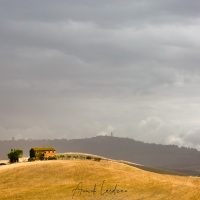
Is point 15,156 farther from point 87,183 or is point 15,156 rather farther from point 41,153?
point 87,183

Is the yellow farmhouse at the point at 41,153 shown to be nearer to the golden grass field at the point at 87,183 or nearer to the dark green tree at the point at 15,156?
the dark green tree at the point at 15,156

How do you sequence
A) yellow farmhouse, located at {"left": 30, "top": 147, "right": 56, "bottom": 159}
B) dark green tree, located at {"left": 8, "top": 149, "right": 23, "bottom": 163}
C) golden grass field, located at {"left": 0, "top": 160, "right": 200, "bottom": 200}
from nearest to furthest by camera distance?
1. golden grass field, located at {"left": 0, "top": 160, "right": 200, "bottom": 200}
2. dark green tree, located at {"left": 8, "top": 149, "right": 23, "bottom": 163}
3. yellow farmhouse, located at {"left": 30, "top": 147, "right": 56, "bottom": 159}

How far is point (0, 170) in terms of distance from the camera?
96250 mm

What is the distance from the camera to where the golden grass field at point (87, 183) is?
71812mm

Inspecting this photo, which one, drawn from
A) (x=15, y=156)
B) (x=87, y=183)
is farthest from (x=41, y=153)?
(x=87, y=183)

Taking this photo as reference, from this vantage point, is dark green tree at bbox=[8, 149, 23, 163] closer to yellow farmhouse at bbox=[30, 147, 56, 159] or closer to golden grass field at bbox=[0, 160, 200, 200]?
yellow farmhouse at bbox=[30, 147, 56, 159]

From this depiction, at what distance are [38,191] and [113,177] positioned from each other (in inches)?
750

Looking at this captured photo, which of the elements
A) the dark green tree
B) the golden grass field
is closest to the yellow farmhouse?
the dark green tree

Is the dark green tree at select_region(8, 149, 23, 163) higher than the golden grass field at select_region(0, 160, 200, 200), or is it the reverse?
the dark green tree at select_region(8, 149, 23, 163)

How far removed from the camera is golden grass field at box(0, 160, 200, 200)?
71812 mm

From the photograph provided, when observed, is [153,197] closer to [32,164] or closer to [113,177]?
[113,177]

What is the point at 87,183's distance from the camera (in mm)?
79062

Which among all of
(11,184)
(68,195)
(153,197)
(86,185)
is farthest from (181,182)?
(11,184)

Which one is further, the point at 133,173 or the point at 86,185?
→ the point at 133,173
